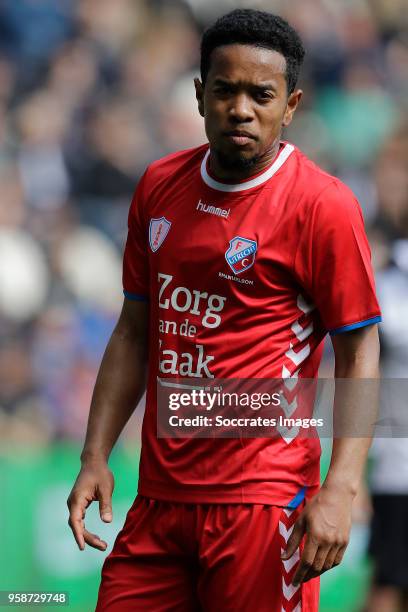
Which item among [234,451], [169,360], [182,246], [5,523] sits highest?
[182,246]

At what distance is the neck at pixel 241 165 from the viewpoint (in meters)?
3.01

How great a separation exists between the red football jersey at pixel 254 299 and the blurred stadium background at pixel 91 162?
8.33 feet

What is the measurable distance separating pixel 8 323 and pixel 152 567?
2.79 metres

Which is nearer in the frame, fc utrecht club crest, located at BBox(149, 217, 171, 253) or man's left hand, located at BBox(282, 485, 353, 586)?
man's left hand, located at BBox(282, 485, 353, 586)

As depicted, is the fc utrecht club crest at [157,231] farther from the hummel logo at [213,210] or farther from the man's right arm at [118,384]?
the man's right arm at [118,384]

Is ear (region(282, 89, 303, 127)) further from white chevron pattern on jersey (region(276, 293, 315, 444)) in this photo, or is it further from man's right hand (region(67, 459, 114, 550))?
man's right hand (region(67, 459, 114, 550))

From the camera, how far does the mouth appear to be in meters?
2.94

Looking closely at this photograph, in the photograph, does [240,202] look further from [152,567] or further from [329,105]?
[329,105]

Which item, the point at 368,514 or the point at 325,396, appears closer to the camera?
the point at 325,396

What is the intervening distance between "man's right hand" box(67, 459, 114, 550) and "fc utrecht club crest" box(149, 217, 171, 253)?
581mm

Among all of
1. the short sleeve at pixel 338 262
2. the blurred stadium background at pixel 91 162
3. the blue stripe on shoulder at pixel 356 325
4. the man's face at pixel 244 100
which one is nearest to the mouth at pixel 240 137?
the man's face at pixel 244 100

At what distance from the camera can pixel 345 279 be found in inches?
113

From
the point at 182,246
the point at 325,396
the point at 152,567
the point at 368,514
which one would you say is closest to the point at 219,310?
the point at 182,246

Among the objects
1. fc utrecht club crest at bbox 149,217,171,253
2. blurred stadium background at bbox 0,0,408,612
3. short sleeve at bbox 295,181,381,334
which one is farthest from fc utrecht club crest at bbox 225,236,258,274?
blurred stadium background at bbox 0,0,408,612
